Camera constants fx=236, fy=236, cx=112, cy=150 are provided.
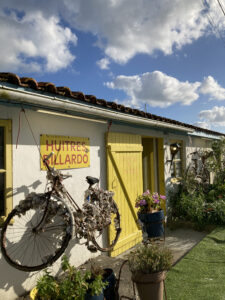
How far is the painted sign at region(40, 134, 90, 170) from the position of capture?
11.2 feet

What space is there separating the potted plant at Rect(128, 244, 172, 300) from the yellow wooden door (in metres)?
1.70

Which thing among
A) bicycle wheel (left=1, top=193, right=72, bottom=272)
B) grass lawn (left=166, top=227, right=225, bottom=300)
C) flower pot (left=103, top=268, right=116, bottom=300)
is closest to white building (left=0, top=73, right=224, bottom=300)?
bicycle wheel (left=1, top=193, right=72, bottom=272)

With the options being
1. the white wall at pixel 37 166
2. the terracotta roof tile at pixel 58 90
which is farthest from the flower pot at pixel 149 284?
the terracotta roof tile at pixel 58 90

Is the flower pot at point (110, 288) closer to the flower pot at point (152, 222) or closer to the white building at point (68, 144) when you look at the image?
the white building at point (68, 144)

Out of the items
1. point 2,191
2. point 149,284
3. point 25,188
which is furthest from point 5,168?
point 149,284

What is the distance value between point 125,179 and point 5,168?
2.65 m

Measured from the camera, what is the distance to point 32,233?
118 inches

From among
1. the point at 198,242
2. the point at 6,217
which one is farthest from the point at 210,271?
the point at 6,217

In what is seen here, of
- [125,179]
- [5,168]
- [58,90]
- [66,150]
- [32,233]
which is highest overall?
[58,90]

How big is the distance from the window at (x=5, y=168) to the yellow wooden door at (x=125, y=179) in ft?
6.66

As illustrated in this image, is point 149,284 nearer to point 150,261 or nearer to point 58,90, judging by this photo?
point 150,261

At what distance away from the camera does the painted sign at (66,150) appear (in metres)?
3.42

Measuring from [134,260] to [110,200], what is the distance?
120 centimetres

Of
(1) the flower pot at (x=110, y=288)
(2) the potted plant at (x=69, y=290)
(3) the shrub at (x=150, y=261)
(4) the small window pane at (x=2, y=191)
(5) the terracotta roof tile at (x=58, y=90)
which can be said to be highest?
(5) the terracotta roof tile at (x=58, y=90)
